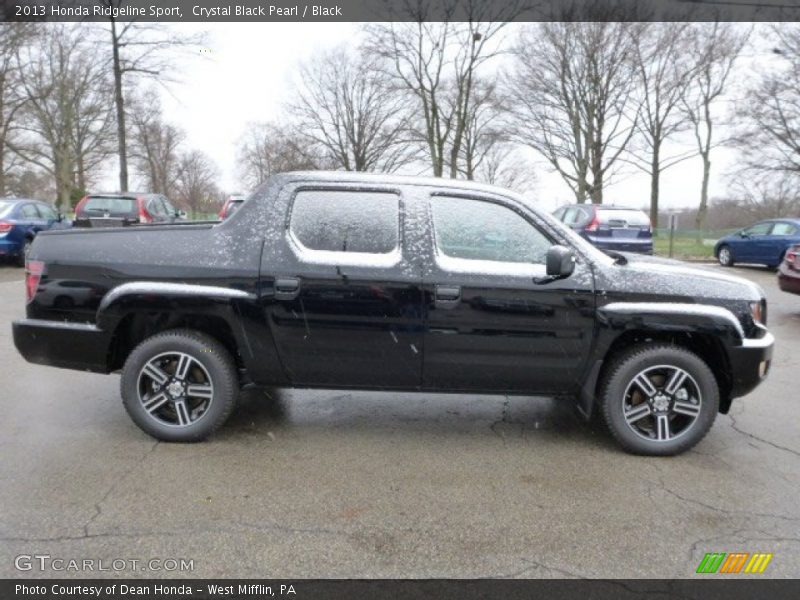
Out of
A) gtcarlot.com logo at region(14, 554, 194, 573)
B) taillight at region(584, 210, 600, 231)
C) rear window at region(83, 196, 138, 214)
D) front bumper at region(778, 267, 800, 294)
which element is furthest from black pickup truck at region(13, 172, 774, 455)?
rear window at region(83, 196, 138, 214)

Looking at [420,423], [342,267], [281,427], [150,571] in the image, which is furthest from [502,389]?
[150,571]

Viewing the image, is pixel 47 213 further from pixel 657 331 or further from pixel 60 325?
pixel 657 331

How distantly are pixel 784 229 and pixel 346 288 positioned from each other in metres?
16.3

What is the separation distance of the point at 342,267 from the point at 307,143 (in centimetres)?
3605

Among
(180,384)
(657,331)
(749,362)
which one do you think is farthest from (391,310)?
(749,362)

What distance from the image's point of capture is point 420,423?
4285 mm

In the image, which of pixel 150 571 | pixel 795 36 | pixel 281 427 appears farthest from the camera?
pixel 795 36

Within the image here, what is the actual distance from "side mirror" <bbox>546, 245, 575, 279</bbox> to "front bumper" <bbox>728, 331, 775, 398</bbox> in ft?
4.12

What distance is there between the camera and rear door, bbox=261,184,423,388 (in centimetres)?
359

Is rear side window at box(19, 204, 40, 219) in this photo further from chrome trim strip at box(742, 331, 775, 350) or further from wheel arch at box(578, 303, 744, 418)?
chrome trim strip at box(742, 331, 775, 350)

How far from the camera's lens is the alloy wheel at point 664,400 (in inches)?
145

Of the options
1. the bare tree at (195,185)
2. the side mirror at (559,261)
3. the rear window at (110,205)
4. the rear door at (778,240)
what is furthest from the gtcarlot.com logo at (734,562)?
the bare tree at (195,185)

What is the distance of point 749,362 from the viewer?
12.0 ft

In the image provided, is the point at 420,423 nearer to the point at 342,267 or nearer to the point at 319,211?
the point at 342,267
